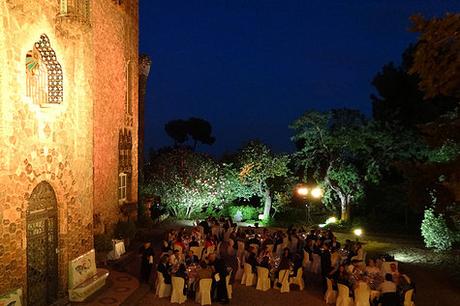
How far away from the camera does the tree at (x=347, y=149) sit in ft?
87.4

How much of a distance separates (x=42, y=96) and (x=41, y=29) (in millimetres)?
1623

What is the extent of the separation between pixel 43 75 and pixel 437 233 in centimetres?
1778

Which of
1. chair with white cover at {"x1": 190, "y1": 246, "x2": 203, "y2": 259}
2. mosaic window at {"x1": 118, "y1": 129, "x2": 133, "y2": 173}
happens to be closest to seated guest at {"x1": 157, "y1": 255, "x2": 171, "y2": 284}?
chair with white cover at {"x1": 190, "y1": 246, "x2": 203, "y2": 259}

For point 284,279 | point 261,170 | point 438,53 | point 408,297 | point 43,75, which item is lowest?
point 284,279

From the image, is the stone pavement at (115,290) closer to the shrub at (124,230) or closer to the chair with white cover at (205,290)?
the chair with white cover at (205,290)

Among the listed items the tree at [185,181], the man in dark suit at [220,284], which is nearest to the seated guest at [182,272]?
the man in dark suit at [220,284]

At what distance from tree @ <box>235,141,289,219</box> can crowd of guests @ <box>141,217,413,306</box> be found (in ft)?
28.8

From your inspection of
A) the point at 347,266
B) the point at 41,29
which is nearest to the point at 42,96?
the point at 41,29

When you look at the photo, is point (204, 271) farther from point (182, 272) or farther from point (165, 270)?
point (165, 270)

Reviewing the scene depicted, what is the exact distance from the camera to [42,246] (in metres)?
12.0

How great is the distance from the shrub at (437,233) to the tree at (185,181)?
461 inches

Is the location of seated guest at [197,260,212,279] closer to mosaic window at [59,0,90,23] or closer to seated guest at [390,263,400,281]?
seated guest at [390,263,400,281]

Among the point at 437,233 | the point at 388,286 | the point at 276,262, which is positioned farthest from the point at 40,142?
the point at 437,233

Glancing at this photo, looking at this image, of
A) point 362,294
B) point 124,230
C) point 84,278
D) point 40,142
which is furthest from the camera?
point 124,230
